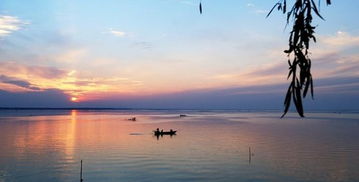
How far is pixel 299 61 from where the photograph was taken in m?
5.14

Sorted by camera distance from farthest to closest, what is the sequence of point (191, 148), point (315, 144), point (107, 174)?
point (315, 144), point (191, 148), point (107, 174)

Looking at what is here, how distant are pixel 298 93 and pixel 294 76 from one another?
0.25 metres

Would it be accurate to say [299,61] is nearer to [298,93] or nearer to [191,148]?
[298,93]

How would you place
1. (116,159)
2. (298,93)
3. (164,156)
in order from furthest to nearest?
(164,156) → (116,159) → (298,93)

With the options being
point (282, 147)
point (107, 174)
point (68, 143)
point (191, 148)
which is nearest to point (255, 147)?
point (282, 147)

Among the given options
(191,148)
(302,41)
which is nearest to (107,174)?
(191,148)

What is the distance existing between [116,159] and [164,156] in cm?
622

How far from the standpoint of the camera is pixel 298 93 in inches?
196

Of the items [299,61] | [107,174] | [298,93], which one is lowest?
[107,174]

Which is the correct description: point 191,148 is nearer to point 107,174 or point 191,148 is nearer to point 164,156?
point 164,156

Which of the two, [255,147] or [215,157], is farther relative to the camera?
[255,147]

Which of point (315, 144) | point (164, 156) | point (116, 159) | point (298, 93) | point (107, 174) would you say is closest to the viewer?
point (298, 93)

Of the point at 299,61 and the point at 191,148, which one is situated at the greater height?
the point at 299,61

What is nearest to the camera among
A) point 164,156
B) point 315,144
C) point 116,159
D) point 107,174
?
point 107,174
